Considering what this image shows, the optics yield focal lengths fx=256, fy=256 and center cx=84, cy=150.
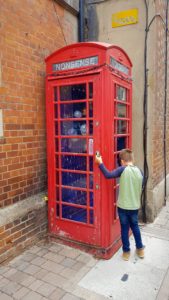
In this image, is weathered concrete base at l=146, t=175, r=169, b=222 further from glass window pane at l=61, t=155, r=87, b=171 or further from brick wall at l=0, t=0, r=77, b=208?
brick wall at l=0, t=0, r=77, b=208

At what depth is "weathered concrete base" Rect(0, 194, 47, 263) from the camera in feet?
11.3

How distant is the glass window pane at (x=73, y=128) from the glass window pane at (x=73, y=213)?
117cm

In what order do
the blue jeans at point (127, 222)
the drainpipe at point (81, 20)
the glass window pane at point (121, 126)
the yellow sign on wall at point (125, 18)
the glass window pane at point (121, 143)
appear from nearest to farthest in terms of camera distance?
the blue jeans at point (127, 222)
the glass window pane at point (121, 126)
the glass window pane at point (121, 143)
the yellow sign on wall at point (125, 18)
the drainpipe at point (81, 20)

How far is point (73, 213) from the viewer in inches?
157

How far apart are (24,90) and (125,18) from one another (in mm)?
2494

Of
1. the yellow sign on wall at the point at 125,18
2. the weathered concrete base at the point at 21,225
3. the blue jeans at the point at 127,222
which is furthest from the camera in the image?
the yellow sign on wall at the point at 125,18

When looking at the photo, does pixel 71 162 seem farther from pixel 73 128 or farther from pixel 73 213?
pixel 73 213

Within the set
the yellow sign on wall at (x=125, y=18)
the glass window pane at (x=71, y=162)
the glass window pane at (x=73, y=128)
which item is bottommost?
the glass window pane at (x=71, y=162)

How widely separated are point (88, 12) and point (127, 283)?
4802 millimetres

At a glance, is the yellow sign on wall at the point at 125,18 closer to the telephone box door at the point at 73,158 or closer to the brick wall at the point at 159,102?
the brick wall at the point at 159,102

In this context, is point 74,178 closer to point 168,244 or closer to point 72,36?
point 168,244

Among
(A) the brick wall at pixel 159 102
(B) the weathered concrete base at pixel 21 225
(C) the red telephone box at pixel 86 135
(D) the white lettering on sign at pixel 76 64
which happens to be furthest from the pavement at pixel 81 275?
(D) the white lettering on sign at pixel 76 64

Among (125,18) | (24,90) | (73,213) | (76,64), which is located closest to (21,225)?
(73,213)

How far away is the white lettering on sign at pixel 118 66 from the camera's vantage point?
359 centimetres
